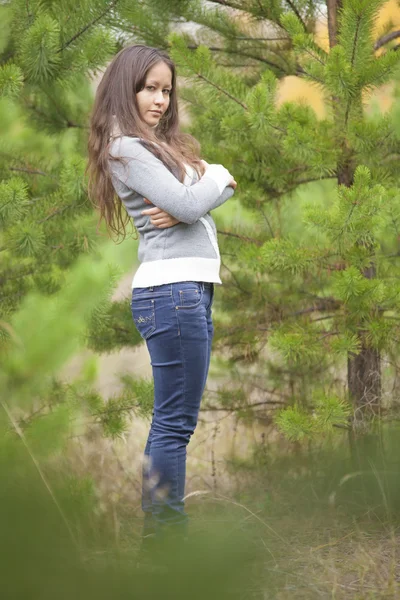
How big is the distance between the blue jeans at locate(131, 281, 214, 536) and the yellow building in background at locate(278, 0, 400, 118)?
1.48 meters

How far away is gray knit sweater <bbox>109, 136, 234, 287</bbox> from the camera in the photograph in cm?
189

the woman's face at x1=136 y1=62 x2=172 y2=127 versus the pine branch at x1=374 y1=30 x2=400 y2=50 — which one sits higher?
the pine branch at x1=374 y1=30 x2=400 y2=50

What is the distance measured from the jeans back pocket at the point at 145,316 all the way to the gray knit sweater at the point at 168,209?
52 millimetres

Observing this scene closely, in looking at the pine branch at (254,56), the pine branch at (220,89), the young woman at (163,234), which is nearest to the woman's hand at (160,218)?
the young woman at (163,234)

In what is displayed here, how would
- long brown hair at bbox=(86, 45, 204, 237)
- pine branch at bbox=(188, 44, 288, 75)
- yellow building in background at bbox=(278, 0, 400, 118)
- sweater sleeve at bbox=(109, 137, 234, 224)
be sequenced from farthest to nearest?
pine branch at bbox=(188, 44, 288, 75), yellow building in background at bbox=(278, 0, 400, 118), long brown hair at bbox=(86, 45, 204, 237), sweater sleeve at bbox=(109, 137, 234, 224)

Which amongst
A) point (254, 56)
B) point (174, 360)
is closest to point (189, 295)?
point (174, 360)

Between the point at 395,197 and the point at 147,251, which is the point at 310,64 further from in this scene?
the point at 147,251

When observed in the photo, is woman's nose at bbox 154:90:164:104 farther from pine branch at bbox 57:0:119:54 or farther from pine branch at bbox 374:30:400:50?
pine branch at bbox 374:30:400:50

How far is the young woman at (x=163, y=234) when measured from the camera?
6.24ft

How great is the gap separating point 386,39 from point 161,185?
6.77 ft

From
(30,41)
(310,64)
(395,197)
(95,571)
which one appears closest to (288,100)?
(310,64)

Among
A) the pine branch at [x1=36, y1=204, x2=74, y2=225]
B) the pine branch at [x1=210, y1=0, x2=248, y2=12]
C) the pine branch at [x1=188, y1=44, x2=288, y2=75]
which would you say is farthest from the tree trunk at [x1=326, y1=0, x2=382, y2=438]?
the pine branch at [x1=36, y1=204, x2=74, y2=225]

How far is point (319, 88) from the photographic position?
9.98 feet

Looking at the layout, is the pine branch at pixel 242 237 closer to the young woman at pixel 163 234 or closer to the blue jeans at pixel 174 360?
the young woman at pixel 163 234
